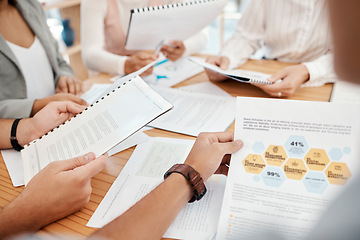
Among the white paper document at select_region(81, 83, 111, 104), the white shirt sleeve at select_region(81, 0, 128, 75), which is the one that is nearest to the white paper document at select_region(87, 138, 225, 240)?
the white paper document at select_region(81, 83, 111, 104)

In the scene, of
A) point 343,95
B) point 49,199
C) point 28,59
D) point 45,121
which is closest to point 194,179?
point 49,199

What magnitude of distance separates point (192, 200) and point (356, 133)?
33cm

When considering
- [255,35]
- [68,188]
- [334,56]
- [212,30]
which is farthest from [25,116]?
[212,30]

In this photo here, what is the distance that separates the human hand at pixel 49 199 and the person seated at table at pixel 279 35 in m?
0.68

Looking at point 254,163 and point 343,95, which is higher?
point 254,163

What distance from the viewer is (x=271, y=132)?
1.76 ft

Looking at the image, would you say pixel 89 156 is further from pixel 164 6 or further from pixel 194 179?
pixel 164 6

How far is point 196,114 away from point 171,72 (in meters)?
0.40

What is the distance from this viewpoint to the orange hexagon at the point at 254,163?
1.74ft

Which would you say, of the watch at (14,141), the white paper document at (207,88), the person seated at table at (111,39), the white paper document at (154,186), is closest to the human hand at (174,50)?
the person seated at table at (111,39)

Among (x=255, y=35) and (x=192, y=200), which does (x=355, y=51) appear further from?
(x=255, y=35)

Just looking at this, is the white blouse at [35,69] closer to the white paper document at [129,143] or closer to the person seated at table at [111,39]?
the person seated at table at [111,39]

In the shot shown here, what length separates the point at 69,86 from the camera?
3.68 feet

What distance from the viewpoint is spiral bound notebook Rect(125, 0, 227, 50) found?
38.0 inches
